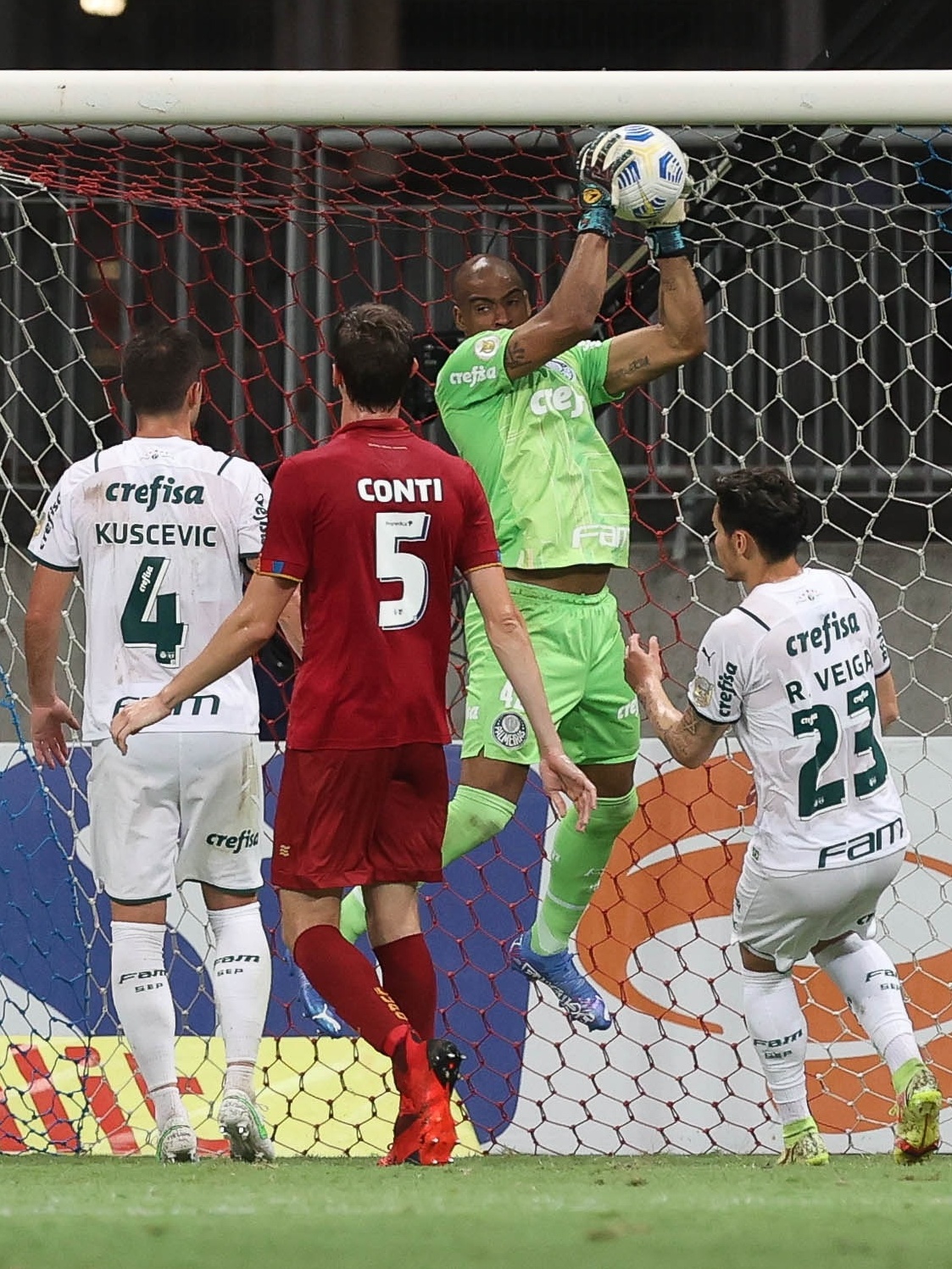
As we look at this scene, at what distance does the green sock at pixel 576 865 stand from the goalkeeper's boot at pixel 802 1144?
0.96m

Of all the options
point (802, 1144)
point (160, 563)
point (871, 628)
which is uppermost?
point (160, 563)

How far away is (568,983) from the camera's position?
4.88 m

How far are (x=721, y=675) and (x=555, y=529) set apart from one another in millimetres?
801

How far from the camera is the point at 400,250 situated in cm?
768

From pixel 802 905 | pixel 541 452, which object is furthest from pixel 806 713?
pixel 541 452

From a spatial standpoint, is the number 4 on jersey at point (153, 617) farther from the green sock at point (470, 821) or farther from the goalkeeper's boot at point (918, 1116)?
the goalkeeper's boot at point (918, 1116)

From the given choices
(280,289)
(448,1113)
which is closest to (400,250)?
(280,289)

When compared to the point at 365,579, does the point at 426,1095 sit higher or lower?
lower

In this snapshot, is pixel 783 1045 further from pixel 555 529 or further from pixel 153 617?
pixel 153 617

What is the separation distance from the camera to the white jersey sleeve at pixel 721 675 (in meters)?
3.97

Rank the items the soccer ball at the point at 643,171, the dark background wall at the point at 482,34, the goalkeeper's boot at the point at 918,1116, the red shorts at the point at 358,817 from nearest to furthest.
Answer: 1. the red shorts at the point at 358,817
2. the goalkeeper's boot at the point at 918,1116
3. the soccer ball at the point at 643,171
4. the dark background wall at the point at 482,34

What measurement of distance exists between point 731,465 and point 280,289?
7.18 ft

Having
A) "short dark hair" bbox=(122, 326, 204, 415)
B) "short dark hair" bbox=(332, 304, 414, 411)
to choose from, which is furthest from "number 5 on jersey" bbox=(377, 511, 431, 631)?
"short dark hair" bbox=(122, 326, 204, 415)

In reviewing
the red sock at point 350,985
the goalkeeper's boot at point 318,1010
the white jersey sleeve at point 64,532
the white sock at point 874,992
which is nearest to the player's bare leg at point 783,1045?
the white sock at point 874,992
